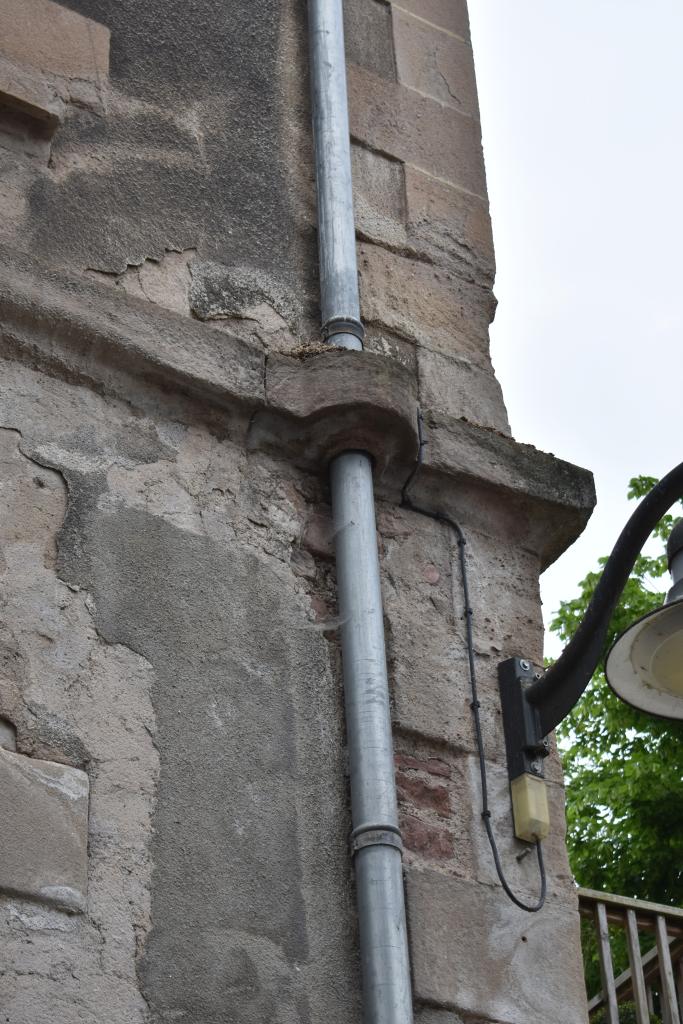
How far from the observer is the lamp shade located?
137 inches

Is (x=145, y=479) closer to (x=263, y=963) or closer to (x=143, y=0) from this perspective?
(x=263, y=963)

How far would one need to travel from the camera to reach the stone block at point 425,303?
4.30 m

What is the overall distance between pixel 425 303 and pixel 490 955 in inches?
70.8

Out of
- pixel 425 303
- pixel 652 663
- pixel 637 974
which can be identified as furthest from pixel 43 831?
pixel 637 974

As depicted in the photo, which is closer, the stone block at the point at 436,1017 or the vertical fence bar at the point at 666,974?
the stone block at the point at 436,1017

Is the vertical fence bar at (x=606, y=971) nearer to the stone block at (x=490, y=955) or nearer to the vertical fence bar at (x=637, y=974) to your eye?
the vertical fence bar at (x=637, y=974)

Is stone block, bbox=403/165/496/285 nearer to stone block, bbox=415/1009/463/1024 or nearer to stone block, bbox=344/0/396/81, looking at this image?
stone block, bbox=344/0/396/81

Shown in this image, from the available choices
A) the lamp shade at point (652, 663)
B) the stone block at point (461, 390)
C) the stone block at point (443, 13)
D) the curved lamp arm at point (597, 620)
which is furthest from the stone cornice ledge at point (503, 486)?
the stone block at point (443, 13)

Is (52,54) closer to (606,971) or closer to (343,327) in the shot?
(343,327)

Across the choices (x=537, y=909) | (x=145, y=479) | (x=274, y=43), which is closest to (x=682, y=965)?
(x=537, y=909)

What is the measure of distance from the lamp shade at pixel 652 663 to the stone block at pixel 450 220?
1.43m

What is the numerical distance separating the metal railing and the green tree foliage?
371cm

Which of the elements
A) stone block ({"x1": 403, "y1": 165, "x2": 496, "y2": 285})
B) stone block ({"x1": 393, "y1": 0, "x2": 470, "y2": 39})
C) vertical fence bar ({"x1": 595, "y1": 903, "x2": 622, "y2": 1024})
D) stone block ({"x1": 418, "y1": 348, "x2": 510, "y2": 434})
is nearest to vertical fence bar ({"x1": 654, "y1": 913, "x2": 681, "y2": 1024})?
vertical fence bar ({"x1": 595, "y1": 903, "x2": 622, "y2": 1024})

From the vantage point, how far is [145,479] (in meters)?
3.59
